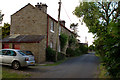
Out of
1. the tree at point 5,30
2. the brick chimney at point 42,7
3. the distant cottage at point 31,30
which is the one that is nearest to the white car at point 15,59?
the distant cottage at point 31,30

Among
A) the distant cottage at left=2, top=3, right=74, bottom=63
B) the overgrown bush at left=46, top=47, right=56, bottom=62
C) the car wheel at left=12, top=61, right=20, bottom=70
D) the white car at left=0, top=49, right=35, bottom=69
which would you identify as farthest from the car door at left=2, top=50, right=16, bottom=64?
the overgrown bush at left=46, top=47, right=56, bottom=62

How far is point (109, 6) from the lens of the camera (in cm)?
1855

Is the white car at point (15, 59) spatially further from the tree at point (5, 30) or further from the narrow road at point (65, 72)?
the tree at point (5, 30)

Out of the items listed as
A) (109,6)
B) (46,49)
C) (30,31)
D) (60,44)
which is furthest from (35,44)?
(109,6)

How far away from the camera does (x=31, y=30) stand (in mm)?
18453

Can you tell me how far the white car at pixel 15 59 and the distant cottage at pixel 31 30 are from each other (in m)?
4.93

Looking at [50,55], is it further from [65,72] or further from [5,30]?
[5,30]

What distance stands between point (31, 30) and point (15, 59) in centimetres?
865

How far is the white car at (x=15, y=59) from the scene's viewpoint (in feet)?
33.4

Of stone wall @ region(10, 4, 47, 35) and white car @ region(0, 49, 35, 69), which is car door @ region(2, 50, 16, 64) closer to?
white car @ region(0, 49, 35, 69)

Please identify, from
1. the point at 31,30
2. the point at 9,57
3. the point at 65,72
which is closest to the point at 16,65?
the point at 9,57

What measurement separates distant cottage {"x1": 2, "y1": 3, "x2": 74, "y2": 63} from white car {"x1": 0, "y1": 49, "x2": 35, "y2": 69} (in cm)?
493

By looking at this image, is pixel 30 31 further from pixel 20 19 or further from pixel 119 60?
pixel 119 60

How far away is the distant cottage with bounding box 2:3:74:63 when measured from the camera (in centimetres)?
1605
